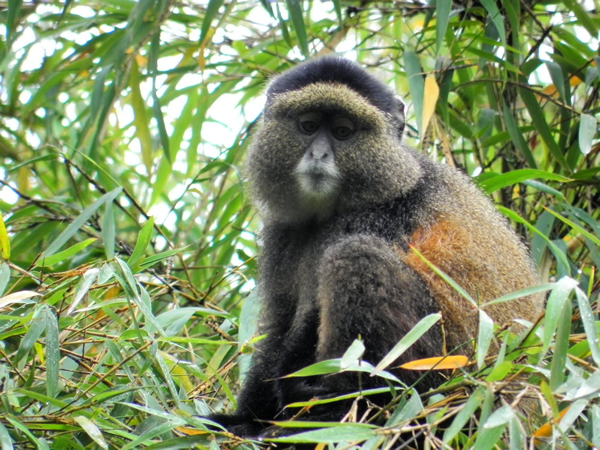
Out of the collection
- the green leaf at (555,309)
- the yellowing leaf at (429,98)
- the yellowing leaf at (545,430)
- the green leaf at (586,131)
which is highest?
the yellowing leaf at (429,98)

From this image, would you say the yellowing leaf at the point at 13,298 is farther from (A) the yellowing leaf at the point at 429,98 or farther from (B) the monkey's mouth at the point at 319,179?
(A) the yellowing leaf at the point at 429,98

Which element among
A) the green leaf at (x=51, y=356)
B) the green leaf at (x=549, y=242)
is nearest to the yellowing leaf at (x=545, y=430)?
the green leaf at (x=549, y=242)

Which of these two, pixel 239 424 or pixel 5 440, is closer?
pixel 5 440

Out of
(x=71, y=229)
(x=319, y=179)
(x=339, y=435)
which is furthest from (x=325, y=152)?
(x=339, y=435)

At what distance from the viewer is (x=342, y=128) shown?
13.9 ft

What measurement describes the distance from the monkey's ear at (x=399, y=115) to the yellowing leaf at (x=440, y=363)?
1.79 m

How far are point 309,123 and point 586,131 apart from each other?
1.61 m

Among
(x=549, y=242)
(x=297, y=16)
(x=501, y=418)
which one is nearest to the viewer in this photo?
(x=501, y=418)

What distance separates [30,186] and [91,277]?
4549mm

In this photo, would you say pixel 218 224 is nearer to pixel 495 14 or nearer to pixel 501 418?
pixel 495 14

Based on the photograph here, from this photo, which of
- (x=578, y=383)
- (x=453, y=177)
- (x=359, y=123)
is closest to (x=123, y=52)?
(x=359, y=123)

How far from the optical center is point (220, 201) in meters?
6.12

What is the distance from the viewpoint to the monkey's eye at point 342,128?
423 centimetres

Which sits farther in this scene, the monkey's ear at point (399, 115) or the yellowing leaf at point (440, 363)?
the monkey's ear at point (399, 115)
